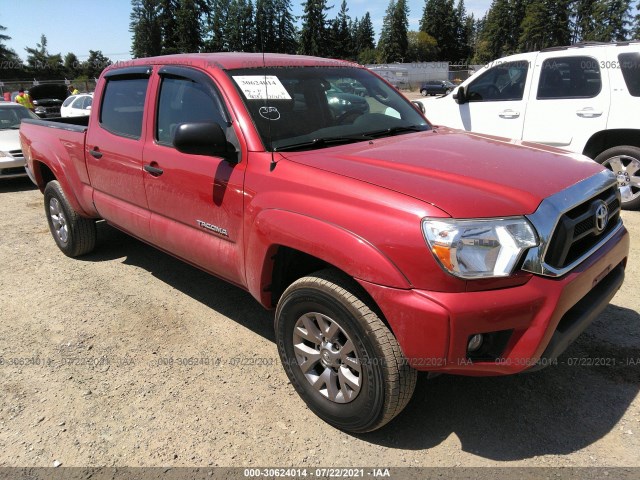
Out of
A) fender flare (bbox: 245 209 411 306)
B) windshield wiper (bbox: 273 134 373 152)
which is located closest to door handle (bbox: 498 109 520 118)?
windshield wiper (bbox: 273 134 373 152)

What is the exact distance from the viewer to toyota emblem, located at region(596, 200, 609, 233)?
2494 millimetres

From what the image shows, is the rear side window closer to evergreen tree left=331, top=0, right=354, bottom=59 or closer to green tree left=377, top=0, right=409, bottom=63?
evergreen tree left=331, top=0, right=354, bottom=59

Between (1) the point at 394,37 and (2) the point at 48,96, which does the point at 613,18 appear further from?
(2) the point at 48,96

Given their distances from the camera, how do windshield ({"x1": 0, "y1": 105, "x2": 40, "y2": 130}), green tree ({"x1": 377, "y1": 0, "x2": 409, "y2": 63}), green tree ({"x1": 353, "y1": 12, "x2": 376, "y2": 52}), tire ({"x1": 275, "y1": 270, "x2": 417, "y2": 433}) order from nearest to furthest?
1. tire ({"x1": 275, "y1": 270, "x2": 417, "y2": 433})
2. windshield ({"x1": 0, "y1": 105, "x2": 40, "y2": 130})
3. green tree ({"x1": 377, "y1": 0, "x2": 409, "y2": 63})
4. green tree ({"x1": 353, "y1": 12, "x2": 376, "y2": 52})

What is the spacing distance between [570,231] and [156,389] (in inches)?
97.2

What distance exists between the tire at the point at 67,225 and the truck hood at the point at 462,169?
3.17 metres

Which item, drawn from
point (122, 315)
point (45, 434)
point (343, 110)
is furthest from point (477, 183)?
point (122, 315)

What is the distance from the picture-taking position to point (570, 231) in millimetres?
2201

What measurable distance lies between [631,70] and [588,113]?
646 millimetres

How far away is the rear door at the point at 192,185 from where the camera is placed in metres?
2.93

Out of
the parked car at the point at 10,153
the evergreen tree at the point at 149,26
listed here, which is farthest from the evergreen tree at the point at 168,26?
the parked car at the point at 10,153

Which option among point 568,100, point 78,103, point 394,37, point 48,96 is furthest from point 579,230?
point 394,37

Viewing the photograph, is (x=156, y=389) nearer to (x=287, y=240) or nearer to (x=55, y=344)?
(x=55, y=344)

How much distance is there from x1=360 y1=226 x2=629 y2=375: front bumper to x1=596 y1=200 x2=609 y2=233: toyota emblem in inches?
15.9
